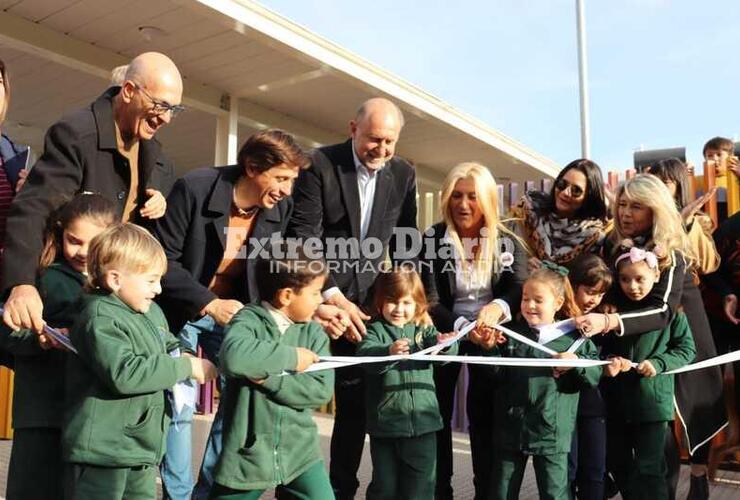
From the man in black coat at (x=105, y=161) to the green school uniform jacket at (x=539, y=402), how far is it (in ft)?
5.87

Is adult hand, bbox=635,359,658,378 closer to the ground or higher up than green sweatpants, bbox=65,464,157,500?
higher up

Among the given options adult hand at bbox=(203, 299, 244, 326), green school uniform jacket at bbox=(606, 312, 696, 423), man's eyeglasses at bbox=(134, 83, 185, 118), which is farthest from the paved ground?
man's eyeglasses at bbox=(134, 83, 185, 118)

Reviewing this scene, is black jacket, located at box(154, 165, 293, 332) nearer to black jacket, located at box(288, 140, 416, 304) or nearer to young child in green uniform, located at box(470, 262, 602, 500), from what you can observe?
black jacket, located at box(288, 140, 416, 304)

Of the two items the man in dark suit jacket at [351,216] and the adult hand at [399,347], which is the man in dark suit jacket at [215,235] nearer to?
the man in dark suit jacket at [351,216]

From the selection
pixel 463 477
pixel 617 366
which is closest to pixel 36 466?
pixel 617 366

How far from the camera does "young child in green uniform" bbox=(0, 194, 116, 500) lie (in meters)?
2.54

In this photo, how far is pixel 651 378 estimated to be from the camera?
3.68m

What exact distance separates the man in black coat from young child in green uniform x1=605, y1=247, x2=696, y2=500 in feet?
7.45

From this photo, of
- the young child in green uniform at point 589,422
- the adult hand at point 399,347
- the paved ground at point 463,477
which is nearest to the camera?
the adult hand at point 399,347

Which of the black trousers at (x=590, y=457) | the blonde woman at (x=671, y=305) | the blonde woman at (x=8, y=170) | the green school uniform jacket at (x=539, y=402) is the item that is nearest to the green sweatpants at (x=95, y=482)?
the blonde woman at (x=8, y=170)

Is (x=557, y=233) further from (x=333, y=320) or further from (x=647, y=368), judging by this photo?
(x=333, y=320)

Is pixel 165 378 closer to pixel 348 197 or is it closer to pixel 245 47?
pixel 348 197

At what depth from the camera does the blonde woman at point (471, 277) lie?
12.5ft

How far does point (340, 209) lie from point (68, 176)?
137cm
